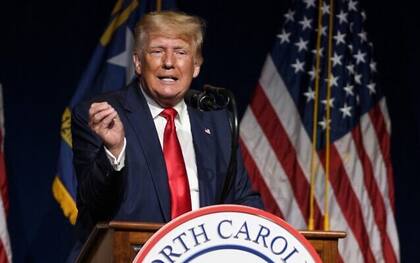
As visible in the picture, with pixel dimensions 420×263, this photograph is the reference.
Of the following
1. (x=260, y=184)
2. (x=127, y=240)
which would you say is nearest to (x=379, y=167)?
(x=260, y=184)

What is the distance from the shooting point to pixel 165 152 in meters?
2.61

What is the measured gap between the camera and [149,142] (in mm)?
2578

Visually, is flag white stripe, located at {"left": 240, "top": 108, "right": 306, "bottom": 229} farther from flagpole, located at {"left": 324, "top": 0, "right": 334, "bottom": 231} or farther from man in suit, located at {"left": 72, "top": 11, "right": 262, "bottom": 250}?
man in suit, located at {"left": 72, "top": 11, "right": 262, "bottom": 250}

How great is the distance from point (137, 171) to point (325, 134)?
2404mm

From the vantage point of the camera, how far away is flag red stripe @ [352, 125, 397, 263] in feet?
15.4

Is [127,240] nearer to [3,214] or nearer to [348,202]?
[3,214]

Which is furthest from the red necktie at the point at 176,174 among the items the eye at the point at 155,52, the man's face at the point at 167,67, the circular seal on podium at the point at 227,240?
the circular seal on podium at the point at 227,240

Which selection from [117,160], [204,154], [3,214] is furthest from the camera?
[3,214]

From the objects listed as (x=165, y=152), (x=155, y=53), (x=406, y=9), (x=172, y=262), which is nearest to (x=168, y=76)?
(x=155, y=53)

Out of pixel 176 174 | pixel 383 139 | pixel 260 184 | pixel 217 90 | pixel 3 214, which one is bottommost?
pixel 3 214

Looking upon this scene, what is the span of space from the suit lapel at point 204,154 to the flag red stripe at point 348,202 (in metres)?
2.06

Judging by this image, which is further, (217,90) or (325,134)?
(325,134)

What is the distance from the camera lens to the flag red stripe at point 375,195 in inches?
184

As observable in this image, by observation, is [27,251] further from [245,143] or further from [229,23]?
[229,23]
